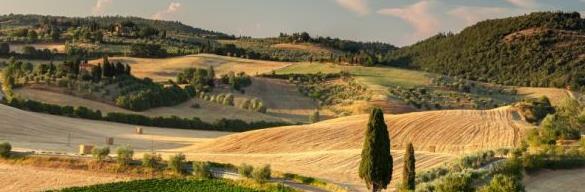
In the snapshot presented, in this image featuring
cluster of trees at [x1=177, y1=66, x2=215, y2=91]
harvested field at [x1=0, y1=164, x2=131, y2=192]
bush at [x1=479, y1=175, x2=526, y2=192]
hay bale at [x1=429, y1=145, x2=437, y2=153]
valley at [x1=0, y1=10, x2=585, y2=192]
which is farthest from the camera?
cluster of trees at [x1=177, y1=66, x2=215, y2=91]

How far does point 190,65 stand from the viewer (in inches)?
4542

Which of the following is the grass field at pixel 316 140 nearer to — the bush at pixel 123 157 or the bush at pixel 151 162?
the bush at pixel 151 162

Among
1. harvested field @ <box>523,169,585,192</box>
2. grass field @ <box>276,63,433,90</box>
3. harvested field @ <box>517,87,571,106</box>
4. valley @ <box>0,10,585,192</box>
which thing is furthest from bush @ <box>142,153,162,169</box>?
harvested field @ <box>517,87,571,106</box>

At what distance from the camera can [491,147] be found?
47688mm

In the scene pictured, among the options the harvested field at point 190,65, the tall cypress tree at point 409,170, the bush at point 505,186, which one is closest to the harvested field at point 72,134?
the tall cypress tree at point 409,170

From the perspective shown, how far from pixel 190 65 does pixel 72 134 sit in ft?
192

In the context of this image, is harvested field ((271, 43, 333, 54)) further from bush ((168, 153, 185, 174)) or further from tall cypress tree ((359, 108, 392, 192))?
tall cypress tree ((359, 108, 392, 192))

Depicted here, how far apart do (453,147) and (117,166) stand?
22.1 m

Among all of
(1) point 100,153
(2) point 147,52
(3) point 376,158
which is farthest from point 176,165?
(2) point 147,52

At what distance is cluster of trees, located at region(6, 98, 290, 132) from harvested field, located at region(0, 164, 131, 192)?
25.2 meters

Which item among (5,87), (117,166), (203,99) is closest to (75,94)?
(5,87)

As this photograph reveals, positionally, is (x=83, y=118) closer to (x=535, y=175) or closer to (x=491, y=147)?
(x=491, y=147)

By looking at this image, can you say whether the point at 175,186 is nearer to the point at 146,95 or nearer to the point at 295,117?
the point at 146,95

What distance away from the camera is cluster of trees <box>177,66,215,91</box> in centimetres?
9050
